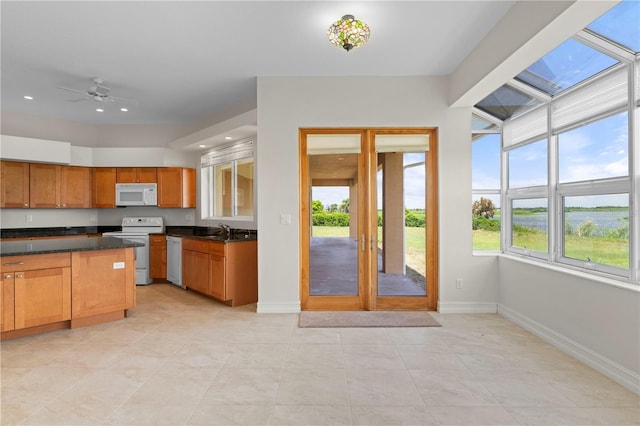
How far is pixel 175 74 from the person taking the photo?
3861 mm

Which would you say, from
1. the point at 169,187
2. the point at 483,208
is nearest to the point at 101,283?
the point at 169,187

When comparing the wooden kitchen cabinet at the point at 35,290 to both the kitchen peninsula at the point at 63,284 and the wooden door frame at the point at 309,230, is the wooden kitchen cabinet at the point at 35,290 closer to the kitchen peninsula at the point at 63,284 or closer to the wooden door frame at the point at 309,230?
the kitchen peninsula at the point at 63,284

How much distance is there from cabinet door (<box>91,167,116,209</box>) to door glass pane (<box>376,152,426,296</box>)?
4724 mm

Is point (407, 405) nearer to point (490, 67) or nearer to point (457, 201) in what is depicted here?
point (457, 201)

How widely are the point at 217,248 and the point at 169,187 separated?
2170 mm

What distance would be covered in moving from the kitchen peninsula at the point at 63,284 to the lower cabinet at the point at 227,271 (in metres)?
0.95

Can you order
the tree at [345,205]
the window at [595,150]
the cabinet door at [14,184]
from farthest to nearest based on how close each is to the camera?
1. the cabinet door at [14,184]
2. the tree at [345,205]
3. the window at [595,150]

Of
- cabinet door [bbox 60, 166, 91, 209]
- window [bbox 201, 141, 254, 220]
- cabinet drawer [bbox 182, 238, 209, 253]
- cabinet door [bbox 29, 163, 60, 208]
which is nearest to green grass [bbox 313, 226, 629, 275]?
cabinet drawer [bbox 182, 238, 209, 253]

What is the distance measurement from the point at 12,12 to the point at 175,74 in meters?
1.45

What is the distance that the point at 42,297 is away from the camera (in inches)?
125

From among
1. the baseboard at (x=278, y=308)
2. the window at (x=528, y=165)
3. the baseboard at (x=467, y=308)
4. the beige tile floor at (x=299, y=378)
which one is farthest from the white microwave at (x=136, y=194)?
the window at (x=528, y=165)

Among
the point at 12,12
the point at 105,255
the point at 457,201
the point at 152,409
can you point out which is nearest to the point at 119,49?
the point at 12,12

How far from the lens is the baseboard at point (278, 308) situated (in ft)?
12.8

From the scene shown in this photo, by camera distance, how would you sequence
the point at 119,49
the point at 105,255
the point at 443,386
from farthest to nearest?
1. the point at 105,255
2. the point at 119,49
3. the point at 443,386
